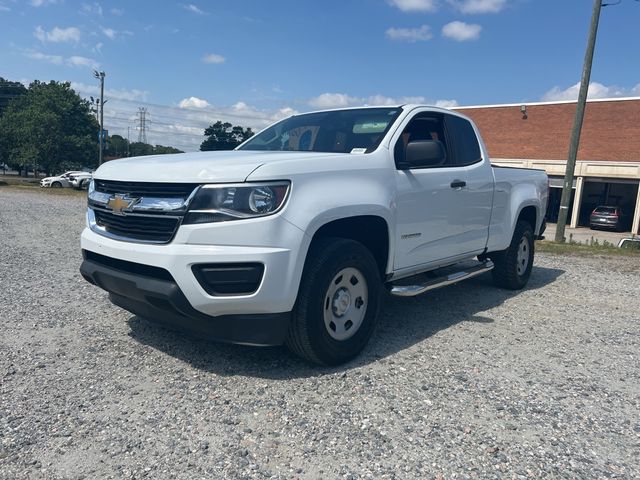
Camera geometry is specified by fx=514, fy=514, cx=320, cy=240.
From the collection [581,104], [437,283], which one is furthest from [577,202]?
[437,283]

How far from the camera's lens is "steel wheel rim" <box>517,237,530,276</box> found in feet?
21.8

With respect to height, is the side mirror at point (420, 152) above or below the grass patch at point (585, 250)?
above

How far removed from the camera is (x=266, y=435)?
2.83 metres

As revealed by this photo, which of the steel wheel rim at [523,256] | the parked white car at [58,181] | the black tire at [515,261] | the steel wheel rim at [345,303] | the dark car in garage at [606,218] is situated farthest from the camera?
the parked white car at [58,181]

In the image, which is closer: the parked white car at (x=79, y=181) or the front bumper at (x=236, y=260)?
the front bumper at (x=236, y=260)

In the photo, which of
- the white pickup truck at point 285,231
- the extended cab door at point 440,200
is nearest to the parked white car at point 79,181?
the white pickup truck at point 285,231

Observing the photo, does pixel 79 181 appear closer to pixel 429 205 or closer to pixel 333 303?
pixel 429 205

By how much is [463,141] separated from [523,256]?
2.15 metres

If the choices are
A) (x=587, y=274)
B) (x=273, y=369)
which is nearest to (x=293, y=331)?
(x=273, y=369)

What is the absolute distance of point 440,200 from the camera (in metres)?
4.70

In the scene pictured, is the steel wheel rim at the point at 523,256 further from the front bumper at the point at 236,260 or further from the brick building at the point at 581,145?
the brick building at the point at 581,145

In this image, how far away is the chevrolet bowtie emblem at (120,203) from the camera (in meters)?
3.47

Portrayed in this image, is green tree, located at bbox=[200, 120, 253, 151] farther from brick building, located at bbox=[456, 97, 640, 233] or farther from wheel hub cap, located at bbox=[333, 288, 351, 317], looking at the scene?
brick building, located at bbox=[456, 97, 640, 233]

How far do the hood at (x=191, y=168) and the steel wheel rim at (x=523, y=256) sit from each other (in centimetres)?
390
